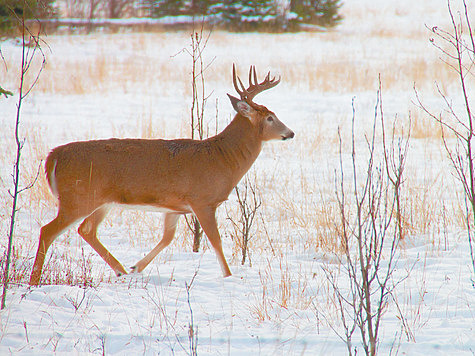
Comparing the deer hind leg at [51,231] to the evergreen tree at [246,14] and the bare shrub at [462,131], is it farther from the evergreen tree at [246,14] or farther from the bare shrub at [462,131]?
the evergreen tree at [246,14]

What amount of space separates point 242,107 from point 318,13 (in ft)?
112

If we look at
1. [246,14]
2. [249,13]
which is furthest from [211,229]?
[249,13]

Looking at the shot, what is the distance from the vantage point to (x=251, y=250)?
22.2 ft

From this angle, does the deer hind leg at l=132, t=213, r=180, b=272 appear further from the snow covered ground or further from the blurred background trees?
the blurred background trees

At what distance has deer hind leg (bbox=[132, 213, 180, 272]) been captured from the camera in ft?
19.9

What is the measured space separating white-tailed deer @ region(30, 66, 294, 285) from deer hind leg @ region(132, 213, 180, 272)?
0.03 feet

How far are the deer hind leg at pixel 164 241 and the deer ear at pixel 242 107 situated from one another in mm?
1309

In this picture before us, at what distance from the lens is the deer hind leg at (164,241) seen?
6.05 m

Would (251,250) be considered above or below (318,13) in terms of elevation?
below

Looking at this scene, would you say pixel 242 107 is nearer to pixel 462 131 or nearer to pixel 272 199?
pixel 272 199

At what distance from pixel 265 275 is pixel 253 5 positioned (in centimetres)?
3437

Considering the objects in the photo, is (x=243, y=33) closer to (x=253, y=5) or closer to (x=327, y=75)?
(x=253, y=5)

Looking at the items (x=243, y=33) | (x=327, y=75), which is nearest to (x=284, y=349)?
(x=327, y=75)

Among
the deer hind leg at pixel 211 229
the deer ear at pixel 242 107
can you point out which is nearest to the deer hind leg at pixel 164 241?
the deer hind leg at pixel 211 229
